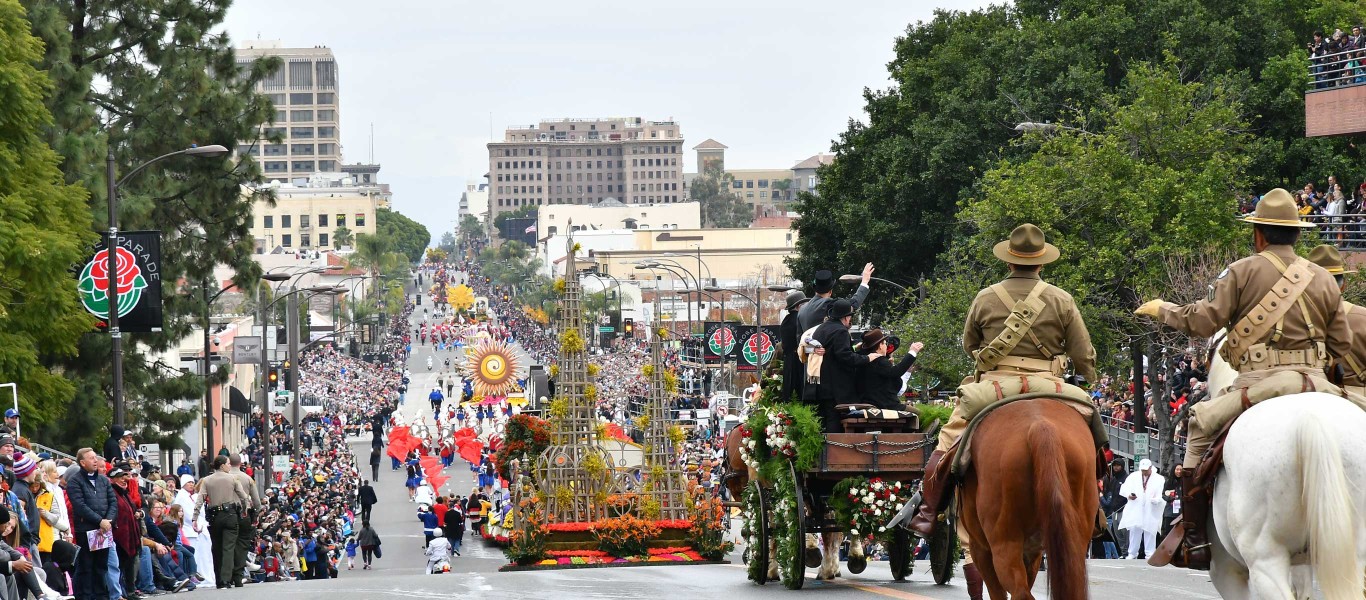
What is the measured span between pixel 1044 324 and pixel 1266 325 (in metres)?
1.57

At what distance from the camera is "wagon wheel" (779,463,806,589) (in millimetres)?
14859

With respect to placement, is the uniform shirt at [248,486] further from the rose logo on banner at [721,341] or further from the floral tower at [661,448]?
the rose logo on banner at [721,341]

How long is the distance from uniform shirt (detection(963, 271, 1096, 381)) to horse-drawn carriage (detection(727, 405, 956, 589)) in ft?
11.9

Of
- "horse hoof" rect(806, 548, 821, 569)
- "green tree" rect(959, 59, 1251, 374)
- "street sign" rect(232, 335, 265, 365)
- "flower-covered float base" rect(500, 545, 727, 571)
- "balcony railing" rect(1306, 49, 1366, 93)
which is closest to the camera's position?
"horse hoof" rect(806, 548, 821, 569)

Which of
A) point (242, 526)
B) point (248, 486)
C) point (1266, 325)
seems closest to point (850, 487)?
point (1266, 325)

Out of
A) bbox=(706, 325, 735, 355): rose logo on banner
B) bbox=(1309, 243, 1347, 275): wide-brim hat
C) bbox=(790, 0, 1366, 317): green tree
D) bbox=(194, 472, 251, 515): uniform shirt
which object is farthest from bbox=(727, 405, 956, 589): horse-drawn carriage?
bbox=(706, 325, 735, 355): rose logo on banner

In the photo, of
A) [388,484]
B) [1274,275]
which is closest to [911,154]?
[388,484]

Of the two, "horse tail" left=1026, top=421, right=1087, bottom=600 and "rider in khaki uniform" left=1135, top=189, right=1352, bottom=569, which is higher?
"rider in khaki uniform" left=1135, top=189, right=1352, bottom=569

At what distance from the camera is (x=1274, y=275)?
9453mm

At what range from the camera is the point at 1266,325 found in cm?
942

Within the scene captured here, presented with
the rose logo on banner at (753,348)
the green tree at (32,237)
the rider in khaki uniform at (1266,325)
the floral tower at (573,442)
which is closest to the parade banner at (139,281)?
the green tree at (32,237)

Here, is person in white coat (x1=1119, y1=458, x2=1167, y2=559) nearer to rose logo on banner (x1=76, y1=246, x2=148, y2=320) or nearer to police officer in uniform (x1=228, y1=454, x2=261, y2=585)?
police officer in uniform (x1=228, y1=454, x2=261, y2=585)

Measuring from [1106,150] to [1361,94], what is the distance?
550 cm

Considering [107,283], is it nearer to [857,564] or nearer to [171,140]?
[171,140]
